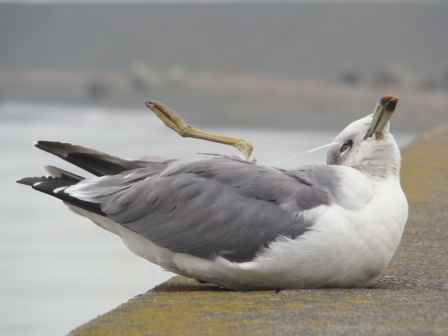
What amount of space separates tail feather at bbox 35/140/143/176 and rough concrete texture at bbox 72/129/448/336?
63cm

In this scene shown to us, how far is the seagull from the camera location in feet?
21.5

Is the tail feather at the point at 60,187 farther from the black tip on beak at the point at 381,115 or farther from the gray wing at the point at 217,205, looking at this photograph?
the black tip on beak at the point at 381,115

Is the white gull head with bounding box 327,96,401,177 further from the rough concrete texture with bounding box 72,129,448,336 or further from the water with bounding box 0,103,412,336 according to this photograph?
the water with bounding box 0,103,412,336

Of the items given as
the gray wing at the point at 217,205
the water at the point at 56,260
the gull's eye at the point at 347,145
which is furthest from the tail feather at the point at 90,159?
the water at the point at 56,260

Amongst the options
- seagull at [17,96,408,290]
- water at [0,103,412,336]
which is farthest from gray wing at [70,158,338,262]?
water at [0,103,412,336]

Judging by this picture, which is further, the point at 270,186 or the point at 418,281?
the point at 418,281

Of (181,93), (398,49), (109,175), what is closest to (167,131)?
(181,93)

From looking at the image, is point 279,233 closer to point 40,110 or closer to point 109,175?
point 109,175

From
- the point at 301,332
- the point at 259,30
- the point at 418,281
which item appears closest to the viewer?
the point at 301,332

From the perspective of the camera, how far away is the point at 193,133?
7.42 m

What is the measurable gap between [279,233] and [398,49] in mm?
61628

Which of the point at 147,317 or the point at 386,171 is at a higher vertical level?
the point at 386,171

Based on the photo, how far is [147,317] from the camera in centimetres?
620

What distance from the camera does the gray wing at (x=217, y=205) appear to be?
262 inches
